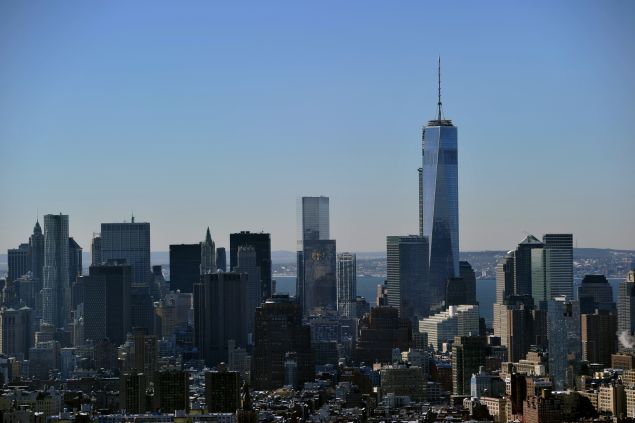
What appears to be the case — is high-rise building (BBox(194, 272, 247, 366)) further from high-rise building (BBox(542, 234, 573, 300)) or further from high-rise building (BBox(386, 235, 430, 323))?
high-rise building (BBox(542, 234, 573, 300))

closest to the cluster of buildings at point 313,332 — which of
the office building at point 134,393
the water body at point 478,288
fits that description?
the office building at point 134,393

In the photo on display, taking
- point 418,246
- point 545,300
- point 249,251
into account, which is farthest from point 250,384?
point 418,246

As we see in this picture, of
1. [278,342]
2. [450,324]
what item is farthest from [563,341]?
[450,324]

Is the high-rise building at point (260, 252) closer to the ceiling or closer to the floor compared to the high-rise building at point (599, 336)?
closer to the ceiling

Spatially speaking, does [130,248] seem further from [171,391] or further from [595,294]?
[171,391]

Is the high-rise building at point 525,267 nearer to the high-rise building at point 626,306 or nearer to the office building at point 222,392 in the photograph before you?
the high-rise building at point 626,306
